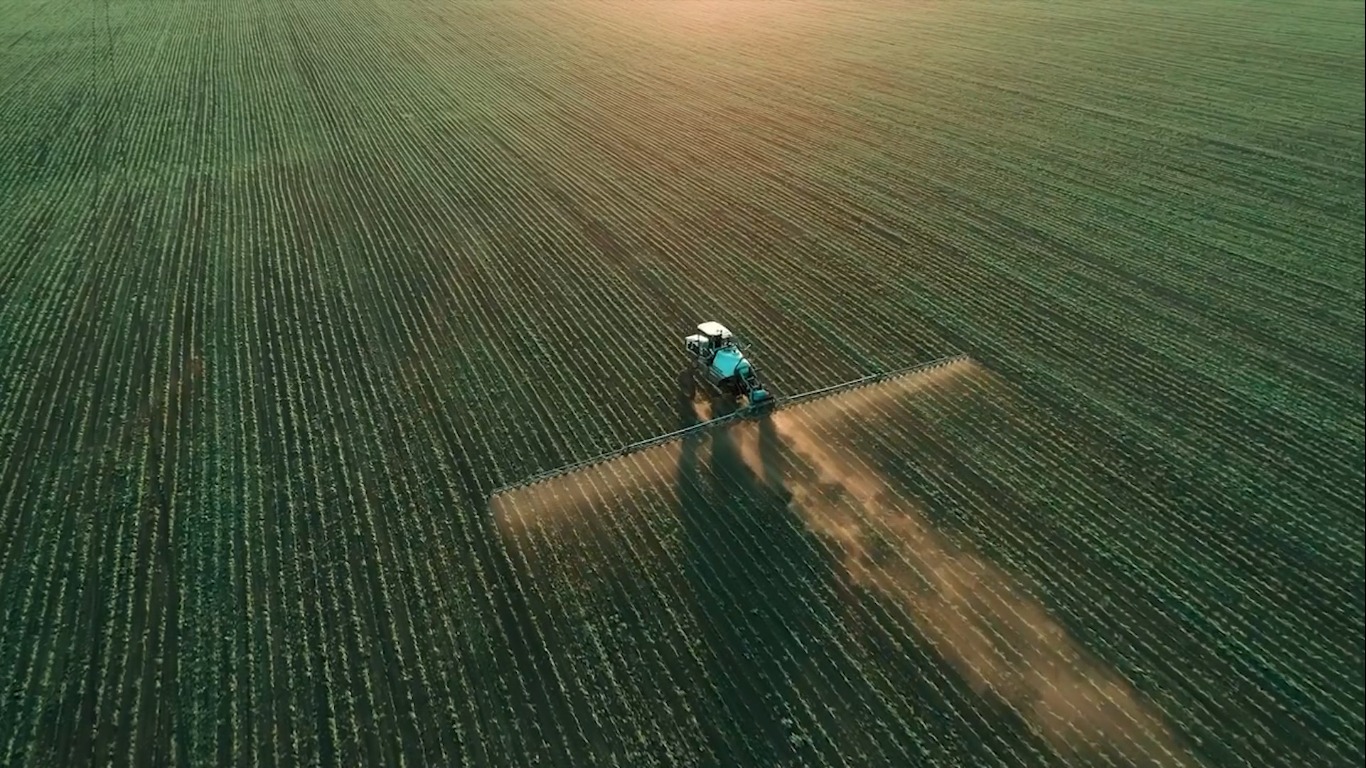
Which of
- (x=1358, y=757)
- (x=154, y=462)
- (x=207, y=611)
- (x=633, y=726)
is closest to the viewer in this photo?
(x=1358, y=757)

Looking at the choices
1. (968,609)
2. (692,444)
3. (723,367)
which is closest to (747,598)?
(968,609)

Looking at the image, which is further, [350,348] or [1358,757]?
[350,348]

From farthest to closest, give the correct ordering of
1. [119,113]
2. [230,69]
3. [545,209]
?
1. [230,69]
2. [119,113]
3. [545,209]

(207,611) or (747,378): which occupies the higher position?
(747,378)

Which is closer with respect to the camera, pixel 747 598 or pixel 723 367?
pixel 747 598

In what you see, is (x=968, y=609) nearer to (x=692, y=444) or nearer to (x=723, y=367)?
(x=692, y=444)

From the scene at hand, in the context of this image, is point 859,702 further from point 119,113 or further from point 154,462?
point 119,113

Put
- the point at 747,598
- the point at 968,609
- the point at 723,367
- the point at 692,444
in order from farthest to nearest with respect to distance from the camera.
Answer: the point at 723,367, the point at 692,444, the point at 747,598, the point at 968,609

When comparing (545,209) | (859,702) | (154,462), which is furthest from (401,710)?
(545,209)
